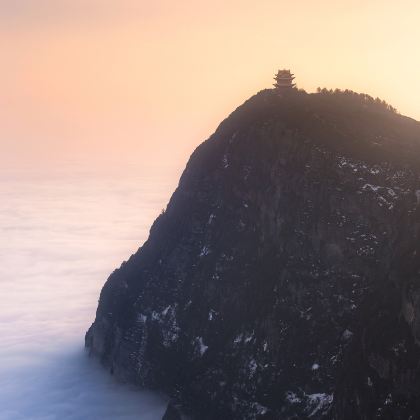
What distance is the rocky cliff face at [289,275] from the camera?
41.3 meters

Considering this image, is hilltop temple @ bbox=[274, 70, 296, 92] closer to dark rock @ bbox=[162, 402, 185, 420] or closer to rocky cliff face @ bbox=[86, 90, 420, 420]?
rocky cliff face @ bbox=[86, 90, 420, 420]

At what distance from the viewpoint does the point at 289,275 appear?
5147 cm

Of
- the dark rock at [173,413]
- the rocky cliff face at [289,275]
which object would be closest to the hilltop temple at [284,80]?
the rocky cliff face at [289,275]

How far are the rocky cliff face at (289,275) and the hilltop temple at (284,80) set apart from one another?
1644mm

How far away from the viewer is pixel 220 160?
6162cm

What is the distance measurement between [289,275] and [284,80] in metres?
23.2

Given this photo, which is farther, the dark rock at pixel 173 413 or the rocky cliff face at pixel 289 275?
the dark rock at pixel 173 413

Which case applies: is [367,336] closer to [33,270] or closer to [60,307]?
[60,307]

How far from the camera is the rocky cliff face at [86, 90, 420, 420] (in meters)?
41.3

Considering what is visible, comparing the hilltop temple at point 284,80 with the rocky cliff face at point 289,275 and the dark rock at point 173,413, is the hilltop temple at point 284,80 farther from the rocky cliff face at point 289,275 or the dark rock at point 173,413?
the dark rock at point 173,413

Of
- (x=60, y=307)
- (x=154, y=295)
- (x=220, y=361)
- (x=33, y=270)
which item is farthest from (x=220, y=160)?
(x=33, y=270)

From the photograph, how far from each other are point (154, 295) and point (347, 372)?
2770 centimetres

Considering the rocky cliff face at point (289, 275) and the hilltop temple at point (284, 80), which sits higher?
the hilltop temple at point (284, 80)

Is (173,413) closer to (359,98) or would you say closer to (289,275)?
(289,275)
